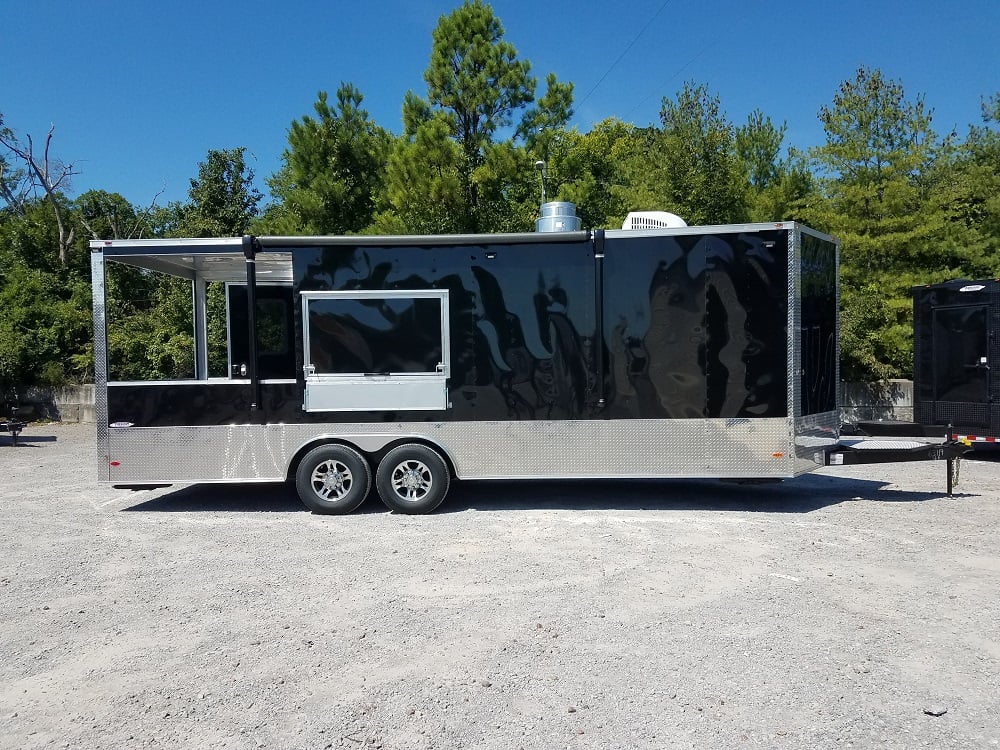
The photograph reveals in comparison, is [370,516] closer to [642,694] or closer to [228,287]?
[228,287]

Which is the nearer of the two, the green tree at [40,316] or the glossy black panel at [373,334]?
the glossy black panel at [373,334]

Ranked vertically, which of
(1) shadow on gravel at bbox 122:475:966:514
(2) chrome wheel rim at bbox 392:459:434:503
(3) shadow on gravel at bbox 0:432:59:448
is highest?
(2) chrome wheel rim at bbox 392:459:434:503

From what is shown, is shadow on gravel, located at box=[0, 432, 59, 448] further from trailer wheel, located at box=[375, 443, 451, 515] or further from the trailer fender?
trailer wheel, located at box=[375, 443, 451, 515]

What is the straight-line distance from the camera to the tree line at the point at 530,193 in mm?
15805

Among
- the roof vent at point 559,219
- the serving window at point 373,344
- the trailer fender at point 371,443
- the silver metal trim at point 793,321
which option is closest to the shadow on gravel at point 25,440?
the trailer fender at point 371,443

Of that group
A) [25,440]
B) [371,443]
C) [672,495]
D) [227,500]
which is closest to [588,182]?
[672,495]

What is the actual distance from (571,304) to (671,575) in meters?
3.00

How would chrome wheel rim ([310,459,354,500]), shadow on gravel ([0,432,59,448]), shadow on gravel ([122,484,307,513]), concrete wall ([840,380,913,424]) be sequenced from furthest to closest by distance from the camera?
concrete wall ([840,380,913,424]), shadow on gravel ([0,432,59,448]), shadow on gravel ([122,484,307,513]), chrome wheel rim ([310,459,354,500])

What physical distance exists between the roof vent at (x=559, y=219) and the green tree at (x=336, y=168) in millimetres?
10839

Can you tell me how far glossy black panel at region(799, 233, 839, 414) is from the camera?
756cm

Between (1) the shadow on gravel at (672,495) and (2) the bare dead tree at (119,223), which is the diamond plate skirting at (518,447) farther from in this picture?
(2) the bare dead tree at (119,223)

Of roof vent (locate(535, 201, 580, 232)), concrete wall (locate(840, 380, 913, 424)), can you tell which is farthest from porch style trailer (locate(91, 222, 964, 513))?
concrete wall (locate(840, 380, 913, 424))

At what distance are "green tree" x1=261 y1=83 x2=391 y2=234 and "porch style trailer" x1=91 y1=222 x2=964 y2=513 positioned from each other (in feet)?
36.3

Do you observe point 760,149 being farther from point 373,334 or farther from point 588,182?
point 373,334
